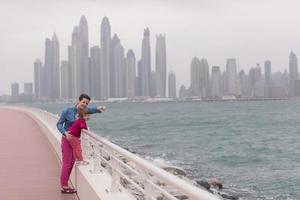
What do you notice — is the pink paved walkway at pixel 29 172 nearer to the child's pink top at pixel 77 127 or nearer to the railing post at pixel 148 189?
the child's pink top at pixel 77 127

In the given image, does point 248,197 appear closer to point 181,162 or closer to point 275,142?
point 181,162

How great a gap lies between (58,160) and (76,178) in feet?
13.6

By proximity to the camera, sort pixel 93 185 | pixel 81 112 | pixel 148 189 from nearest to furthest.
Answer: pixel 148 189 < pixel 93 185 < pixel 81 112

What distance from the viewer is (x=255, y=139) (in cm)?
4491

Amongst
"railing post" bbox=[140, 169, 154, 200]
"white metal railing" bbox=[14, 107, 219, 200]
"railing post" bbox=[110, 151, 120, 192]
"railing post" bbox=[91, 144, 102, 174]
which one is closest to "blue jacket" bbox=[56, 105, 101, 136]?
"white metal railing" bbox=[14, 107, 219, 200]

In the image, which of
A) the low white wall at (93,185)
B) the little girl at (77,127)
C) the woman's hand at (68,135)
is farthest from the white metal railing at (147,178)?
the woman's hand at (68,135)

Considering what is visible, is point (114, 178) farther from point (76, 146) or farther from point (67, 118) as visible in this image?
point (67, 118)

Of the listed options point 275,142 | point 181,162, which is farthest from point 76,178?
point 275,142

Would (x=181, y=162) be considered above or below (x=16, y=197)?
below

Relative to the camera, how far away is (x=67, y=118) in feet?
26.2

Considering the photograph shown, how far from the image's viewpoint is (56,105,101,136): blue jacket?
7824 mm

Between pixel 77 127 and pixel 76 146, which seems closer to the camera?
pixel 77 127

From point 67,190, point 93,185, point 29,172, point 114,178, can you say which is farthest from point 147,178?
point 29,172

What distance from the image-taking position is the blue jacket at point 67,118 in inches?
308
